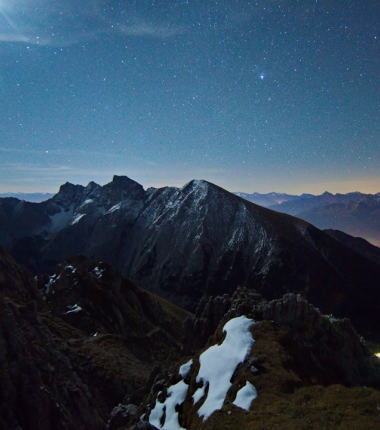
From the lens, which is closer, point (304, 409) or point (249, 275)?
point (304, 409)

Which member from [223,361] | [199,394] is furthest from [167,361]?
[199,394]

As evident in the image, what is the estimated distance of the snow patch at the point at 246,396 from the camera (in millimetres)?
22728

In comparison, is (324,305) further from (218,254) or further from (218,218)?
(218,218)

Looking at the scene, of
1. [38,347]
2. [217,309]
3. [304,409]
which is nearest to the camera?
[304,409]

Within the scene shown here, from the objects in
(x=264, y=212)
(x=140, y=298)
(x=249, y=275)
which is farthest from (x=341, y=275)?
(x=140, y=298)

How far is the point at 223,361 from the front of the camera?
3003cm

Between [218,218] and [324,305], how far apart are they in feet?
253

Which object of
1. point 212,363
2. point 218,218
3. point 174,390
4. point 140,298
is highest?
point 218,218

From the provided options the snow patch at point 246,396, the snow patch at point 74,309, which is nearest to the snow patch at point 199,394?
the snow patch at point 246,396

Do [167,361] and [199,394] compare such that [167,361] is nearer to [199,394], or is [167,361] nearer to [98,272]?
[199,394]

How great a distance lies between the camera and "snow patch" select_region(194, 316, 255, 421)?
25395 mm

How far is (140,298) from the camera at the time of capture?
99.4 meters

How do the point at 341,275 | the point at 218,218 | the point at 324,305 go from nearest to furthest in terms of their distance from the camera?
the point at 324,305 < the point at 341,275 < the point at 218,218

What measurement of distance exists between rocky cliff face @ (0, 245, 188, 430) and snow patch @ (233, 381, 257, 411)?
24.6 m
